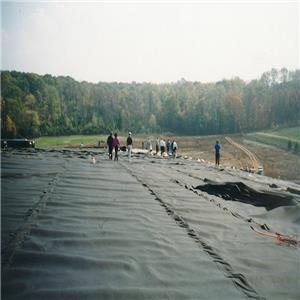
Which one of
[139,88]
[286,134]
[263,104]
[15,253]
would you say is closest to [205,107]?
[263,104]

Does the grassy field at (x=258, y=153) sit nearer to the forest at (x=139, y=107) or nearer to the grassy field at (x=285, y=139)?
the grassy field at (x=285, y=139)

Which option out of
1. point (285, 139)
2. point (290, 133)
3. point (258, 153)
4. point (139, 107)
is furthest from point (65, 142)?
point (139, 107)

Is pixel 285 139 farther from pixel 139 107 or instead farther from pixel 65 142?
pixel 139 107

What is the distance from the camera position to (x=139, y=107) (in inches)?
5017

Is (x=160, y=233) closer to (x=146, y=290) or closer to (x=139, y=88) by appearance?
(x=146, y=290)

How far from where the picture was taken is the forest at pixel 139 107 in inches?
3748

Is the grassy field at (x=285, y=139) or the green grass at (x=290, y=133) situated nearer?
the grassy field at (x=285, y=139)

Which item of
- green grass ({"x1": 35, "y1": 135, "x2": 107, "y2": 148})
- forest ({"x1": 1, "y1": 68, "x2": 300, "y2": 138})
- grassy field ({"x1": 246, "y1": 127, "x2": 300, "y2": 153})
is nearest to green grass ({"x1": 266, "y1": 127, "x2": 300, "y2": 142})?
grassy field ({"x1": 246, "y1": 127, "x2": 300, "y2": 153})

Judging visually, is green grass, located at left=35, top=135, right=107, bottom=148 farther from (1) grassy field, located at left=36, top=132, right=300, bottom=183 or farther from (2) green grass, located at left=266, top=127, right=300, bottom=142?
(2) green grass, located at left=266, top=127, right=300, bottom=142

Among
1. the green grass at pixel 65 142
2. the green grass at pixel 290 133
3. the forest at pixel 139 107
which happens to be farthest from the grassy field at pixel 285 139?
the green grass at pixel 65 142

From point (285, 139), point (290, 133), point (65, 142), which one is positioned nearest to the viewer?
point (285, 139)

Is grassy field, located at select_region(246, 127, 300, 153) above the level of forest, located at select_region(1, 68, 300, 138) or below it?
below

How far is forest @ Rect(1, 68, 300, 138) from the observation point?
9519cm

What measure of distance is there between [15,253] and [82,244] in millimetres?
915
